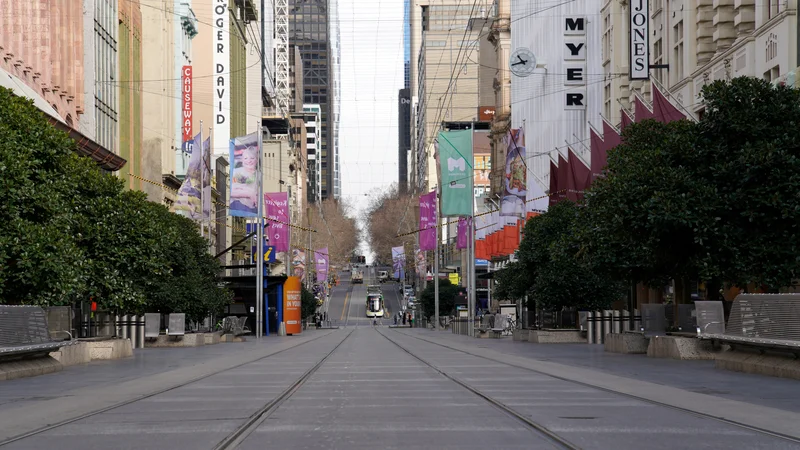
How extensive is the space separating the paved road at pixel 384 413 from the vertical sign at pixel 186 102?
64.7 m

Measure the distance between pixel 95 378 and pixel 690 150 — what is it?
1623 centimetres

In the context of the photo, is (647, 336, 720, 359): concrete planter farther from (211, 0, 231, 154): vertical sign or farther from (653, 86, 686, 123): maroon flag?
(211, 0, 231, 154): vertical sign

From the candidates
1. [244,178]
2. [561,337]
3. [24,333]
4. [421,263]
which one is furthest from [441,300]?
[24,333]

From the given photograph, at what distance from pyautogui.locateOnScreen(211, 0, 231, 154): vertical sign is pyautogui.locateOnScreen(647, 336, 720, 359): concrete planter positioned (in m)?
85.7

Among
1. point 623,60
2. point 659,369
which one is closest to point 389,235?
point 623,60

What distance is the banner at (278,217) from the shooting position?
248ft

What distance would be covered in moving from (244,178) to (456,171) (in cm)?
1136

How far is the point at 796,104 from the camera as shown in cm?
2773

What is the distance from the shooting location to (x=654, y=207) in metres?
27.9

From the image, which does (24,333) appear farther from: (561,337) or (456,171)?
(456,171)

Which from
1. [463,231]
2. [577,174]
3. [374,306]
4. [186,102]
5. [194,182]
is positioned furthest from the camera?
[374,306]

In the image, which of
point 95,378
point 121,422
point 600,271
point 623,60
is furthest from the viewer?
point 623,60

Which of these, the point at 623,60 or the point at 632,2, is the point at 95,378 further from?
the point at 623,60

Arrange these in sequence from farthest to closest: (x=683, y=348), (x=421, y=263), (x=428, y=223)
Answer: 1. (x=421, y=263)
2. (x=428, y=223)
3. (x=683, y=348)
